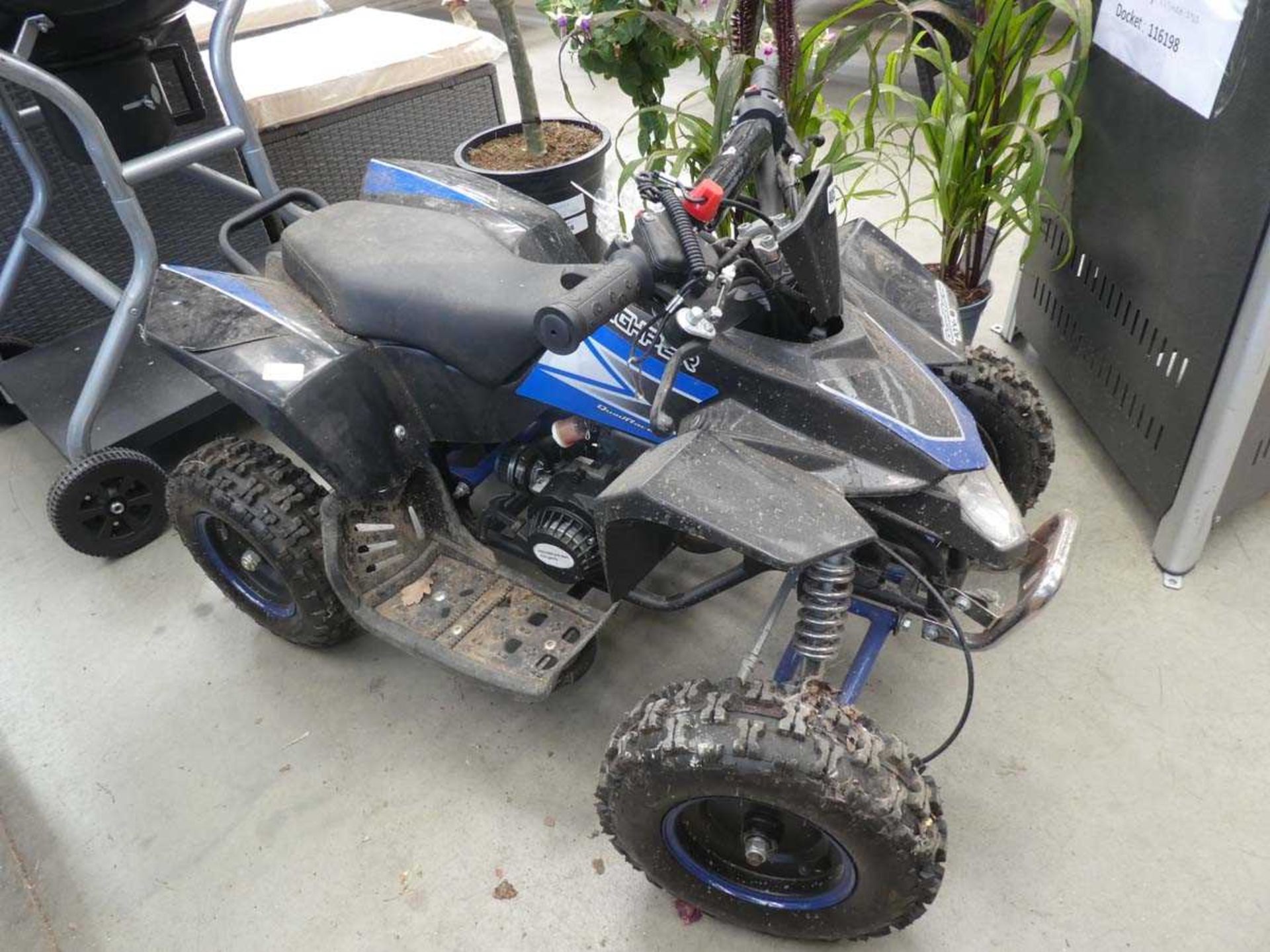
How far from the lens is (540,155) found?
2.54m

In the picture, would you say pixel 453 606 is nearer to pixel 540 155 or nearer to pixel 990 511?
pixel 990 511

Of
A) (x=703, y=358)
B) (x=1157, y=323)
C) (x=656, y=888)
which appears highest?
(x=703, y=358)

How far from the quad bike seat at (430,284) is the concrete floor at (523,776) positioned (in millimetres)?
713

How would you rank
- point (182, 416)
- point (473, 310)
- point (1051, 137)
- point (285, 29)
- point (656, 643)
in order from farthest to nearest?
point (285, 29) < point (182, 416) < point (1051, 137) < point (656, 643) < point (473, 310)

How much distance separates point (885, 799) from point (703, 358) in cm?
64

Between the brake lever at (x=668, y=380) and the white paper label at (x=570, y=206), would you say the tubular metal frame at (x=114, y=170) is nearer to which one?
the white paper label at (x=570, y=206)

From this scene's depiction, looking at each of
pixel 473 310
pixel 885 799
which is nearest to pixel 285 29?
pixel 473 310

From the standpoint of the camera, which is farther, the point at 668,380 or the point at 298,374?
the point at 298,374

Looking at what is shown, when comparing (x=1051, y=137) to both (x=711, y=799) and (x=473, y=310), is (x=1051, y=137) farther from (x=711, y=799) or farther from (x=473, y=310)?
(x=711, y=799)

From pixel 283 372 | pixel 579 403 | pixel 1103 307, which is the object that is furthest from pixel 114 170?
pixel 1103 307

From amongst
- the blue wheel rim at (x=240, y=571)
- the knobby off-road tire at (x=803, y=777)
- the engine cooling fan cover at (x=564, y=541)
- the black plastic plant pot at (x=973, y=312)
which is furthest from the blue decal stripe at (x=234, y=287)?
the black plastic plant pot at (x=973, y=312)

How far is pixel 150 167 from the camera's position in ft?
6.30

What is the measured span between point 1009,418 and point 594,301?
3.60ft

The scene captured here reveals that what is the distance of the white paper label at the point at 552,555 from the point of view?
5.06 ft
